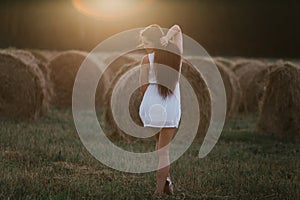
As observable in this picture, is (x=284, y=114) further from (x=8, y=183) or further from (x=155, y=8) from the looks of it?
(x=155, y=8)

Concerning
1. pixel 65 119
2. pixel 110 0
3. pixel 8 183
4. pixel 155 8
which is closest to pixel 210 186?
pixel 8 183

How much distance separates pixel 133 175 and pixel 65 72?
396 inches

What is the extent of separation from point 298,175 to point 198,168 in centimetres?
127

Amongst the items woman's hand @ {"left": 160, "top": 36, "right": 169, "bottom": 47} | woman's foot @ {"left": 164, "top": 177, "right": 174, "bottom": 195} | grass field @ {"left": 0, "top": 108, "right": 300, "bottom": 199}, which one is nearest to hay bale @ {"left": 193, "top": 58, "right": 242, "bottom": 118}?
grass field @ {"left": 0, "top": 108, "right": 300, "bottom": 199}

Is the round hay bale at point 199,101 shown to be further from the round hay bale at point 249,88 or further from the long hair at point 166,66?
the round hay bale at point 249,88

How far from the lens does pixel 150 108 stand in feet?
24.1

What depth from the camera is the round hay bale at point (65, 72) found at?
1838 cm

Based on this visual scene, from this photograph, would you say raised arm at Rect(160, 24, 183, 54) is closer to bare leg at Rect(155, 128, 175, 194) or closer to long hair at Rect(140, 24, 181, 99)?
long hair at Rect(140, 24, 181, 99)

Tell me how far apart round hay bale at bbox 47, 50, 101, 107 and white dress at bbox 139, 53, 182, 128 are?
1098 cm

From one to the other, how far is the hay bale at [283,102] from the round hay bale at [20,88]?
14.8 ft

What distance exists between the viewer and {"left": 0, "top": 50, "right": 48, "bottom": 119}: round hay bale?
46.9 feet

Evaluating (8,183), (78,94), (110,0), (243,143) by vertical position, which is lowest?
(8,183)

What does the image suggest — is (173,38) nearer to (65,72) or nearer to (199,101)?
(199,101)

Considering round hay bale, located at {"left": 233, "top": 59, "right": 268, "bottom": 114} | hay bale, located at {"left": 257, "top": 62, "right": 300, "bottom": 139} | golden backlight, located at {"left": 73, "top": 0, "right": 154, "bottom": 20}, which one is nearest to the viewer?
hay bale, located at {"left": 257, "top": 62, "right": 300, "bottom": 139}
